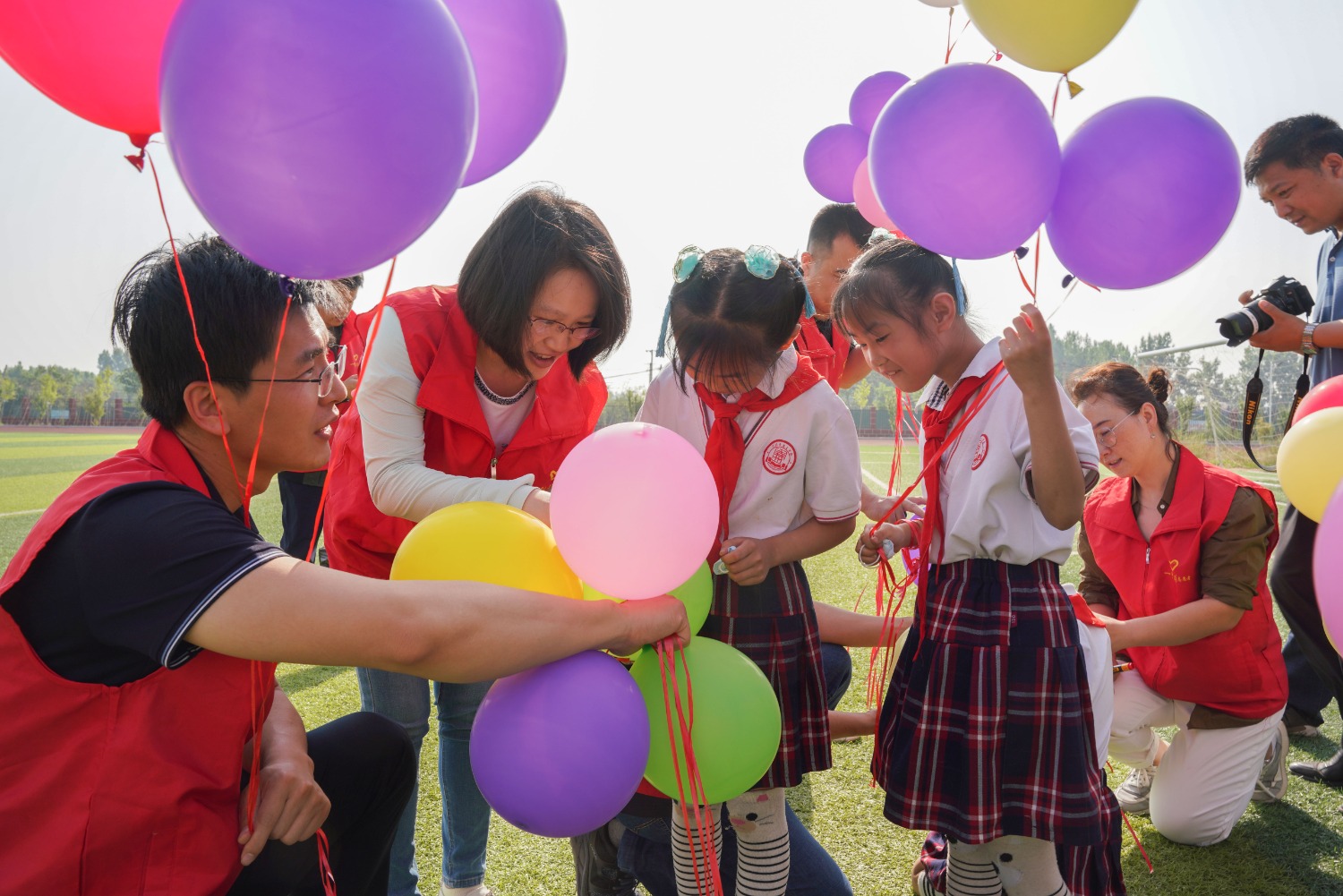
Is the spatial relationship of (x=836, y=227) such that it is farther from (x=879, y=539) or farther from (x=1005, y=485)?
(x=1005, y=485)

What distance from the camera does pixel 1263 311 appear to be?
249cm

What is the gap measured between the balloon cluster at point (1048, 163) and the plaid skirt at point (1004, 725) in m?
0.63

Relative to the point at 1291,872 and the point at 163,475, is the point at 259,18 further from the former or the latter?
the point at 1291,872

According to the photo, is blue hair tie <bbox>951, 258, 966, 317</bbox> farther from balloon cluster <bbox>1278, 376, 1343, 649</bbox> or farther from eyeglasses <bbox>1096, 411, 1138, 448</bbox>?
eyeglasses <bbox>1096, 411, 1138, 448</bbox>

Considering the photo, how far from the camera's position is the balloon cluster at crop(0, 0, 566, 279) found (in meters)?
0.94

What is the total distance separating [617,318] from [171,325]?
0.81 metres

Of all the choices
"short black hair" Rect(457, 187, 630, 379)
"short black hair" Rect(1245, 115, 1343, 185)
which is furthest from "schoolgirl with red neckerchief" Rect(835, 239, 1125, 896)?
"short black hair" Rect(1245, 115, 1343, 185)

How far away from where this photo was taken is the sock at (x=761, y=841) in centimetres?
162

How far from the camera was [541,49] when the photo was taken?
1.49 m

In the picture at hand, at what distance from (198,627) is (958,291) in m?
1.48

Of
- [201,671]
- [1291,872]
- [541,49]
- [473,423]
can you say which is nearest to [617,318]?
[473,423]

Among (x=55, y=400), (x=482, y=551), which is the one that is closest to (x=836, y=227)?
(x=482, y=551)

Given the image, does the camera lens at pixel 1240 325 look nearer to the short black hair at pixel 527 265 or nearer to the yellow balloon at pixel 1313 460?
the yellow balloon at pixel 1313 460

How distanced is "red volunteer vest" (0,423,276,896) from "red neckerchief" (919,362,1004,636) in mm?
1280
